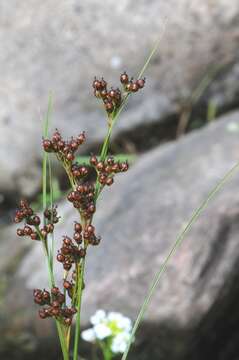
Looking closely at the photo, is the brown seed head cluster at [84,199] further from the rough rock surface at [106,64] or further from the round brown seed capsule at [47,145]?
the rough rock surface at [106,64]

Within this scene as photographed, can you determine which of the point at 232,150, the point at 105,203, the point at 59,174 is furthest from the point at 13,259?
the point at 232,150

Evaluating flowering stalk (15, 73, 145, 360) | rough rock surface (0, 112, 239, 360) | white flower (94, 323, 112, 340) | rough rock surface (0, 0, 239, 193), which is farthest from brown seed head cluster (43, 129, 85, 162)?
rough rock surface (0, 0, 239, 193)

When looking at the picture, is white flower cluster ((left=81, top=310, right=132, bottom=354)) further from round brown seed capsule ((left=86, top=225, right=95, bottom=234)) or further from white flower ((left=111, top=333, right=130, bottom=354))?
round brown seed capsule ((left=86, top=225, right=95, bottom=234))

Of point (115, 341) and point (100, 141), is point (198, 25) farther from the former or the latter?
point (115, 341)

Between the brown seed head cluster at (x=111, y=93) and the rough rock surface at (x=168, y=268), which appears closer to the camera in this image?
the brown seed head cluster at (x=111, y=93)

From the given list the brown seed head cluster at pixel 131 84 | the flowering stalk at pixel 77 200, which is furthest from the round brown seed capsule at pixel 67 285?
the brown seed head cluster at pixel 131 84

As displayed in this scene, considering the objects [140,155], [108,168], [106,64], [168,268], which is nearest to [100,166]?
[108,168]

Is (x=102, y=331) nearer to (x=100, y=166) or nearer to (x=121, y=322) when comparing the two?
(x=121, y=322)
